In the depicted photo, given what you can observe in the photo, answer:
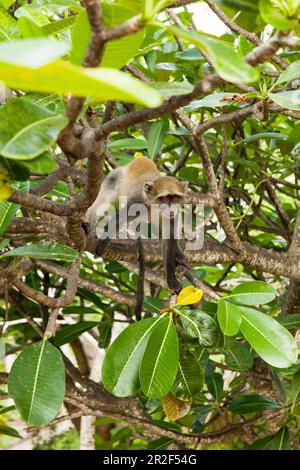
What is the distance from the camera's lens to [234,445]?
3.76 metres

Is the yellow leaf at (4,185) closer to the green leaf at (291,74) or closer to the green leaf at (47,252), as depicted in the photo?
the green leaf at (47,252)

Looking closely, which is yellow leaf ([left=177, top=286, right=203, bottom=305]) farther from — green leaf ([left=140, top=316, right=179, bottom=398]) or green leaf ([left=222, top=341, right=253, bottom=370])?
green leaf ([left=222, top=341, right=253, bottom=370])

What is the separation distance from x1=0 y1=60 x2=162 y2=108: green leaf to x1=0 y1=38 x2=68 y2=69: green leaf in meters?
0.01

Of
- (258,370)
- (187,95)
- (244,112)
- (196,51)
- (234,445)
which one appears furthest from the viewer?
(234,445)

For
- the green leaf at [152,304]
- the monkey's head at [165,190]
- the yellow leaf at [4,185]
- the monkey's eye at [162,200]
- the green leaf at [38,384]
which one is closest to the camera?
the yellow leaf at [4,185]

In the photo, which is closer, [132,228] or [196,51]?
[196,51]

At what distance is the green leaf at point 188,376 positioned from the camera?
1.51 meters

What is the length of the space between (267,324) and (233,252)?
29.5 inches

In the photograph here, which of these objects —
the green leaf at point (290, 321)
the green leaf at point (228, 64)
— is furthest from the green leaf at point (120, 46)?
the green leaf at point (290, 321)

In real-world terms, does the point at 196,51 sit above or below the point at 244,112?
above

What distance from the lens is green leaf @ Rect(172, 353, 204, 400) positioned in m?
1.51

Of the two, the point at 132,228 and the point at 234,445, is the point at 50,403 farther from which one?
the point at 234,445

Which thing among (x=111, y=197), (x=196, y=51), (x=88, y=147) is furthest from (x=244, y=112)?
(x=111, y=197)

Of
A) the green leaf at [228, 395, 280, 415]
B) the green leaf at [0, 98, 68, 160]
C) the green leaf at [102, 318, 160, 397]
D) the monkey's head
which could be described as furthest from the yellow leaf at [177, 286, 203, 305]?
the monkey's head
